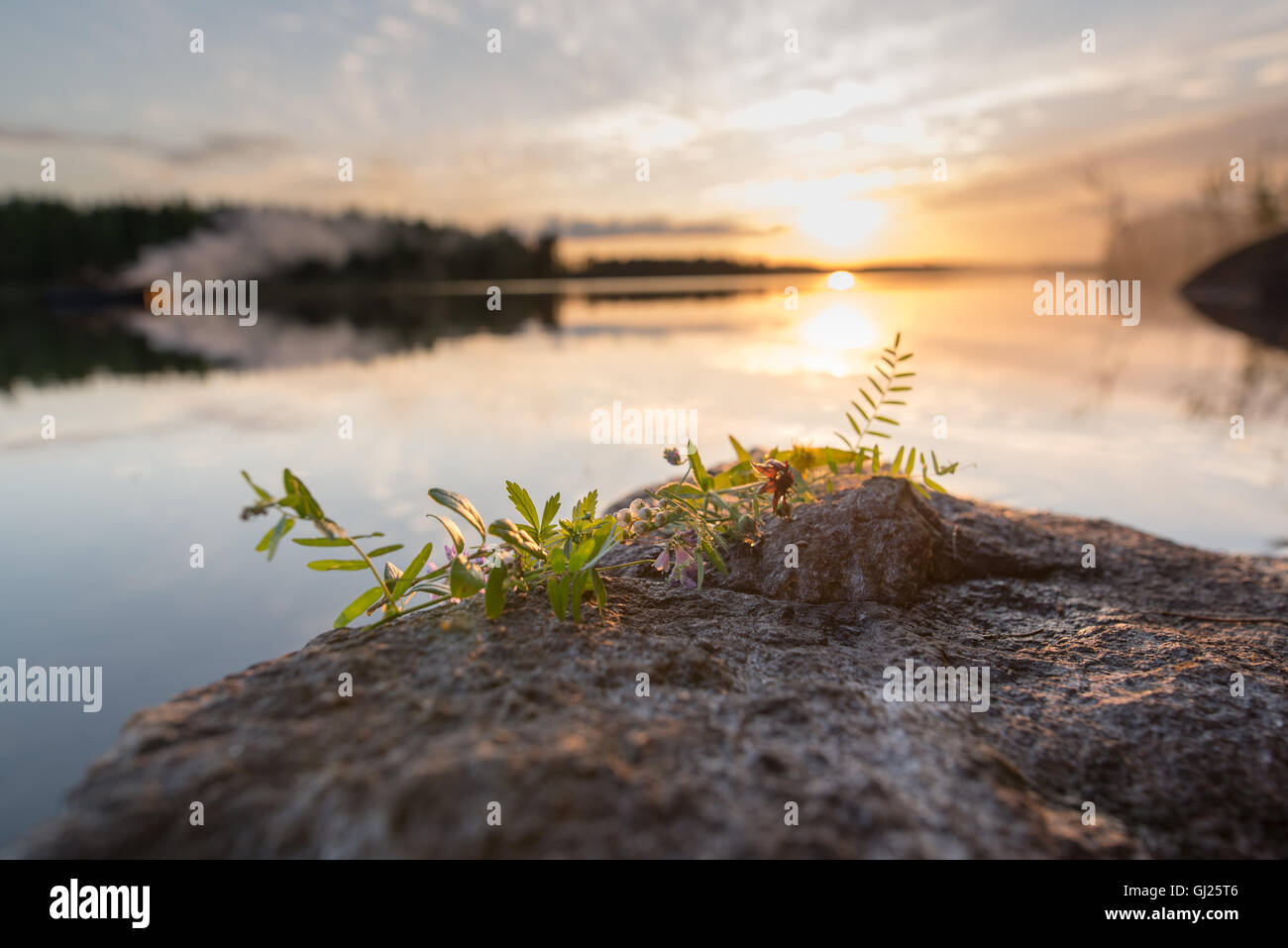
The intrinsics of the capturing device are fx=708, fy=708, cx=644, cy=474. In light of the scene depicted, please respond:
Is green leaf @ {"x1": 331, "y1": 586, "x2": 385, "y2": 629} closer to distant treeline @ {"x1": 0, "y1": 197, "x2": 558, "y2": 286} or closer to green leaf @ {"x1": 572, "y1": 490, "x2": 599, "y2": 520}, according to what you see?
green leaf @ {"x1": 572, "y1": 490, "x2": 599, "y2": 520}

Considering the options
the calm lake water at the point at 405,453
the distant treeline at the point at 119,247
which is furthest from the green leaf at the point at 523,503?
the distant treeline at the point at 119,247

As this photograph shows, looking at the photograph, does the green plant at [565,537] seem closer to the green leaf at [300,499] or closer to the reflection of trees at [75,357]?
the green leaf at [300,499]

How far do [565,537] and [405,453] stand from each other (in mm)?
6594

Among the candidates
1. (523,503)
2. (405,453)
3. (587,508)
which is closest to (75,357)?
(405,453)

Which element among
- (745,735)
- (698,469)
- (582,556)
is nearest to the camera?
(745,735)

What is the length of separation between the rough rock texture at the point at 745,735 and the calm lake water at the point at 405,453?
2.16m

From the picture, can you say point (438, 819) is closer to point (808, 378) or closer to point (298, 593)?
point (298, 593)

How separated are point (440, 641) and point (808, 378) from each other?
1343 cm

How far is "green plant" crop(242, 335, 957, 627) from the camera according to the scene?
2453 millimetres

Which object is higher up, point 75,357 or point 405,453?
point 75,357

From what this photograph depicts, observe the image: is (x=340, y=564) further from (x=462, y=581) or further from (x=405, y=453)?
(x=405, y=453)

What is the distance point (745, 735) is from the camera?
183 centimetres

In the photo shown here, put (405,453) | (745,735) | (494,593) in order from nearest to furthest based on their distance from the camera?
(745,735)
(494,593)
(405,453)

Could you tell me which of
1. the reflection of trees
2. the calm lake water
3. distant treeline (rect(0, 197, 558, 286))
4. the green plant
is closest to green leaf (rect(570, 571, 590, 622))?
the green plant
